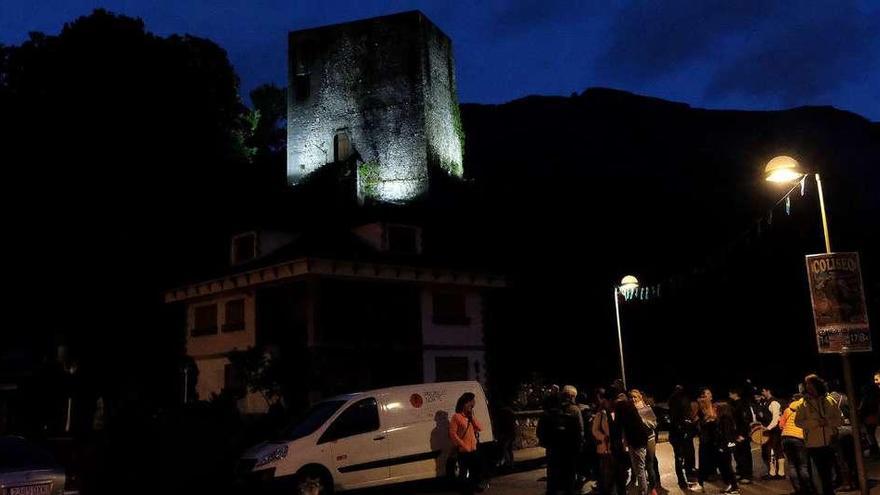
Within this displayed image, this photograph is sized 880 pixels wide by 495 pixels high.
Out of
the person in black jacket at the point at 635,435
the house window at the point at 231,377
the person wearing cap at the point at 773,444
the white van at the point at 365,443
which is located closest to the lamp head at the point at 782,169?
the person in black jacket at the point at 635,435

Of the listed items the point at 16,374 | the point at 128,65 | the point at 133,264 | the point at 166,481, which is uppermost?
the point at 128,65

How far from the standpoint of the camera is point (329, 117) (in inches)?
2188

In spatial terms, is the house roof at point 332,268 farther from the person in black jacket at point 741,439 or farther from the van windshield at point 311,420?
the person in black jacket at point 741,439

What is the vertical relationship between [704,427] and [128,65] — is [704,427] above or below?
below

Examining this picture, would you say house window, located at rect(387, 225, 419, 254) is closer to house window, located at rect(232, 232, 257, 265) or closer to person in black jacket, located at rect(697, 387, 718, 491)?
house window, located at rect(232, 232, 257, 265)

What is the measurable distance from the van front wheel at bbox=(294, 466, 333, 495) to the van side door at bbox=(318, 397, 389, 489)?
0.15 m

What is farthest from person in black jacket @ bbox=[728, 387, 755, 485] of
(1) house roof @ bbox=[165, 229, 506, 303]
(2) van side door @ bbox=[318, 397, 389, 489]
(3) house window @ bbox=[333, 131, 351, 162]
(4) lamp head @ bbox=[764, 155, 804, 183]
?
(3) house window @ bbox=[333, 131, 351, 162]

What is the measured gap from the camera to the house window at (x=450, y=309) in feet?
97.0

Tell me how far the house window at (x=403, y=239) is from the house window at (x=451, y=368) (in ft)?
13.8

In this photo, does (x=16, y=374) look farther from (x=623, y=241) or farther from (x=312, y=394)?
(x=623, y=241)

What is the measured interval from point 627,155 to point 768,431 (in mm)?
98164

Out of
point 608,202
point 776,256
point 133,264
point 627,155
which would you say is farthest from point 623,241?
point 627,155

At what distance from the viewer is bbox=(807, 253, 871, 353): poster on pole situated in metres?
9.91

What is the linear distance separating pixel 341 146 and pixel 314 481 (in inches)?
1754
